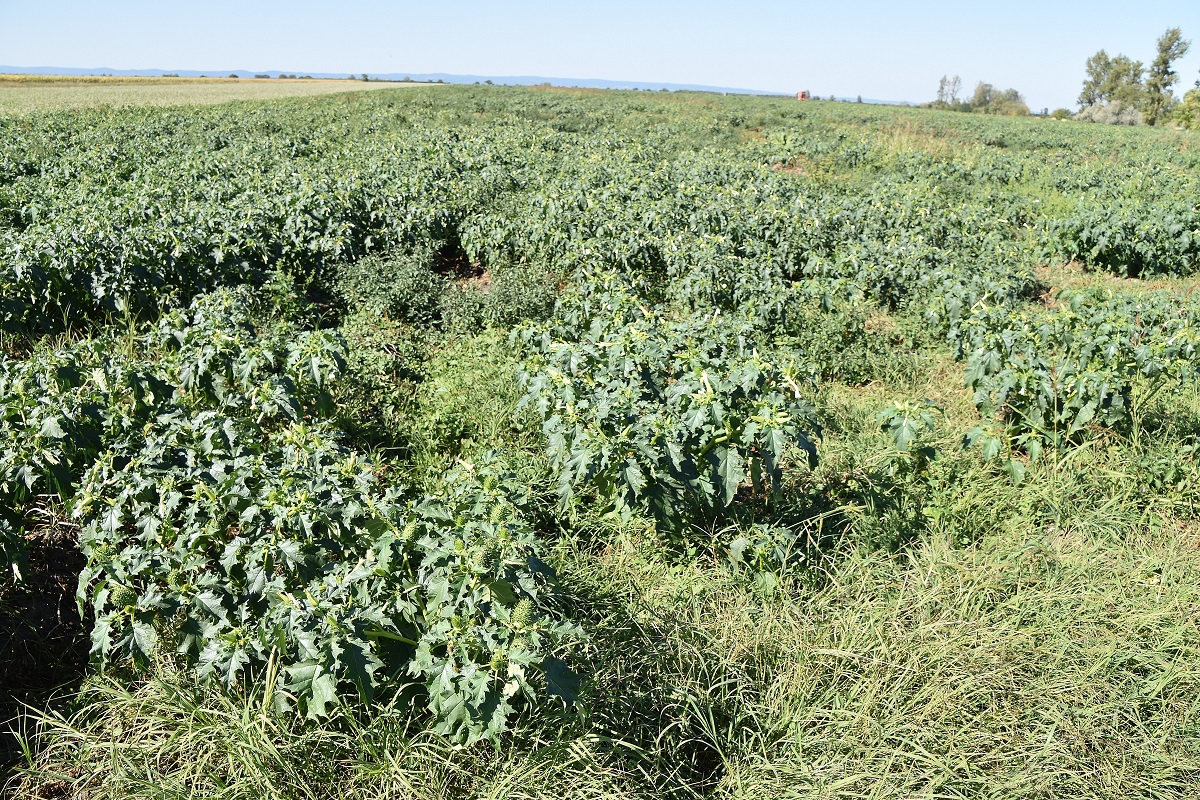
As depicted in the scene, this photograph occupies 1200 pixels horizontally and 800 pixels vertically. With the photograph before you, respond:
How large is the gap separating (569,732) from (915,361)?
4.97m

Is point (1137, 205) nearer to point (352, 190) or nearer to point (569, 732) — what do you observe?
point (352, 190)

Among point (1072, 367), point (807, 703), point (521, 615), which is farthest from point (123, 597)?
point (1072, 367)

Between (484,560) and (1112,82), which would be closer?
(484,560)

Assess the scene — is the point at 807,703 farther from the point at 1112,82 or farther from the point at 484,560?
the point at 1112,82

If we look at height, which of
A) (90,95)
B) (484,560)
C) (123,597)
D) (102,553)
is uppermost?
(90,95)

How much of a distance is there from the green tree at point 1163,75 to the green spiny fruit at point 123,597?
271 feet

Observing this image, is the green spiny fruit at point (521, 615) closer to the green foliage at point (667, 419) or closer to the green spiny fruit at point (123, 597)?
the green foliage at point (667, 419)

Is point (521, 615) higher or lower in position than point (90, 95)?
lower

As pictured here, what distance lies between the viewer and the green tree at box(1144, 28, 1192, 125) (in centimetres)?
6525

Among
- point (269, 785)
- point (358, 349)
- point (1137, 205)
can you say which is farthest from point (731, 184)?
point (269, 785)

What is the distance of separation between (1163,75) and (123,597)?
88.0 m

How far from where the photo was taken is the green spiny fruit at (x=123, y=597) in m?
2.82

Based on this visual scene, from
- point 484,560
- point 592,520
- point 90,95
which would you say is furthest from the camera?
point 90,95

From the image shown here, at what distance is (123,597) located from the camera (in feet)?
9.30
